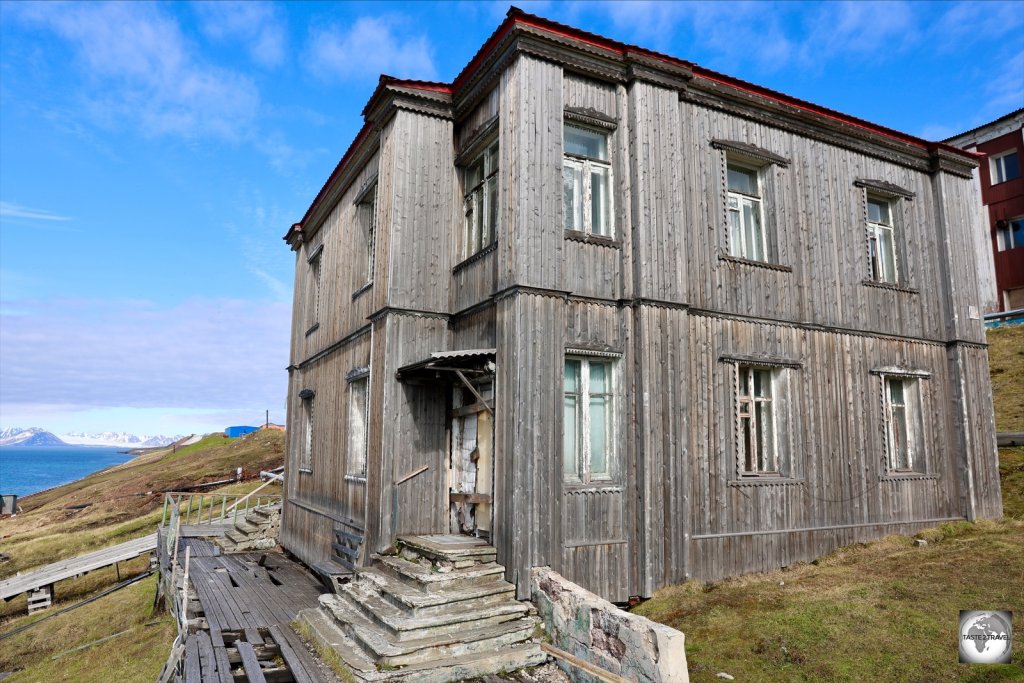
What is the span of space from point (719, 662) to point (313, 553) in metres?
10.1

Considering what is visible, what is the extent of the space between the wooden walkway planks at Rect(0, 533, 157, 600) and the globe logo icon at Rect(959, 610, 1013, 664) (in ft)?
70.6

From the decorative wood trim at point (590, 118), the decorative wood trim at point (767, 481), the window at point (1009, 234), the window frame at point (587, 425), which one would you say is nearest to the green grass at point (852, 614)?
the decorative wood trim at point (767, 481)

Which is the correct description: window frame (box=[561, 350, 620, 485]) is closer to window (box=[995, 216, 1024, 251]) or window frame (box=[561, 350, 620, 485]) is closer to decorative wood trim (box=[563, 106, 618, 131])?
decorative wood trim (box=[563, 106, 618, 131])

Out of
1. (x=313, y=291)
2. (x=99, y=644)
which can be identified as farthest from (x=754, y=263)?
(x=99, y=644)

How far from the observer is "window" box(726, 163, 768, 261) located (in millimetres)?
11914

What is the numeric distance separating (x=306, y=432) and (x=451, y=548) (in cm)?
988

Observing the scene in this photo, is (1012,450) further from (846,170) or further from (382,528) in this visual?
(382,528)

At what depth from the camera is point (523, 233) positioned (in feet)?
30.8

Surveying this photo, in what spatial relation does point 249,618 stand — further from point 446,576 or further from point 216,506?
point 216,506

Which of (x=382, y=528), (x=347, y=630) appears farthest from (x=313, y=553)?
(x=347, y=630)

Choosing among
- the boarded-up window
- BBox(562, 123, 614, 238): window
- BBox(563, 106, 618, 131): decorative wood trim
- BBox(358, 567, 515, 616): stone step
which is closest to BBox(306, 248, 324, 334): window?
the boarded-up window

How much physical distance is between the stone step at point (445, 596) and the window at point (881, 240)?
9.98 meters

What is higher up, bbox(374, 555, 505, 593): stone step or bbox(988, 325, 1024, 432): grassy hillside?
bbox(988, 325, 1024, 432): grassy hillside

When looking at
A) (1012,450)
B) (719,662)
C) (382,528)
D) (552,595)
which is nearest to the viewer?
(719,662)
